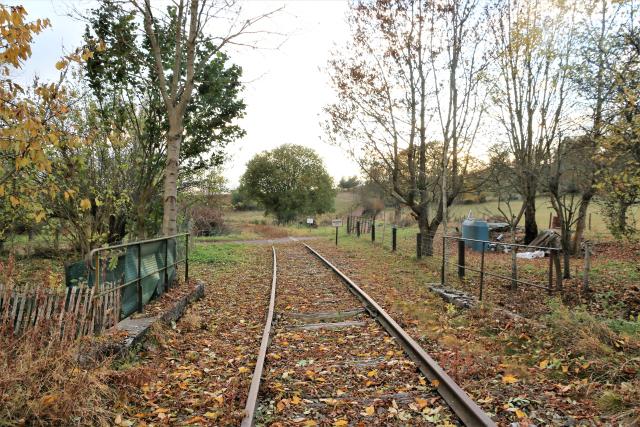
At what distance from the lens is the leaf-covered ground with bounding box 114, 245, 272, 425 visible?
428cm

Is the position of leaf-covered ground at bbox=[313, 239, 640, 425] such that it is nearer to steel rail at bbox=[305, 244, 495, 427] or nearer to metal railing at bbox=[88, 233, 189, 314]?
steel rail at bbox=[305, 244, 495, 427]

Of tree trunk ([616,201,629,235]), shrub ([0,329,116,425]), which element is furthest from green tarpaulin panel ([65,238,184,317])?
tree trunk ([616,201,629,235])

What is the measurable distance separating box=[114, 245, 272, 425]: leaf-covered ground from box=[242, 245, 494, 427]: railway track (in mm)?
262

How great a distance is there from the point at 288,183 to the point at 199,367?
56053 mm

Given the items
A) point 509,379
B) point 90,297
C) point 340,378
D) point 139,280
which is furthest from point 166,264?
point 509,379

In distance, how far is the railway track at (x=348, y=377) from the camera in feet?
13.3

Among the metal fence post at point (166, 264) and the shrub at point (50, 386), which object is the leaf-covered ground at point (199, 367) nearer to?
the shrub at point (50, 386)

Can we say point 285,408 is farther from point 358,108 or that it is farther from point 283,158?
point 283,158

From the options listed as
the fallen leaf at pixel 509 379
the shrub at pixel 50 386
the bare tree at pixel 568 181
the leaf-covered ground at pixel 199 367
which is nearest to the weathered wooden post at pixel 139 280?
the leaf-covered ground at pixel 199 367

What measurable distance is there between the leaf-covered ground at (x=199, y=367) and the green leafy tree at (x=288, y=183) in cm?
4950

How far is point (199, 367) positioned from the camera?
5.68m

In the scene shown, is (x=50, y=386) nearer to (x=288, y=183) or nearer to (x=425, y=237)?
(x=425, y=237)

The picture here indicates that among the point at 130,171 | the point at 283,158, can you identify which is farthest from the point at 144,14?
the point at 283,158

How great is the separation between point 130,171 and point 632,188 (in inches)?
515
